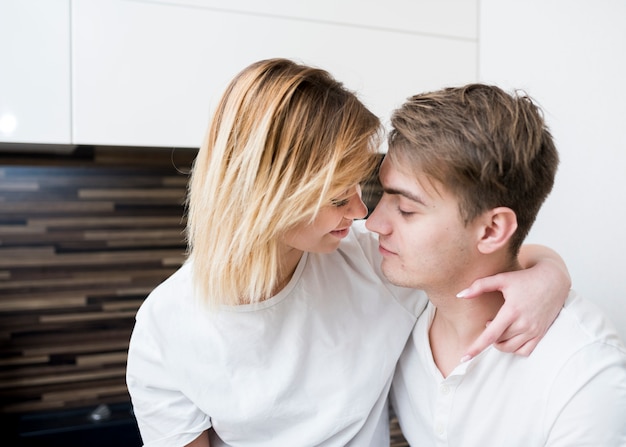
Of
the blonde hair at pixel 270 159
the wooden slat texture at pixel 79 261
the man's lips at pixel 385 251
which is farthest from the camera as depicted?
the wooden slat texture at pixel 79 261

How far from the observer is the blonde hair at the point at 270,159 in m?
0.87

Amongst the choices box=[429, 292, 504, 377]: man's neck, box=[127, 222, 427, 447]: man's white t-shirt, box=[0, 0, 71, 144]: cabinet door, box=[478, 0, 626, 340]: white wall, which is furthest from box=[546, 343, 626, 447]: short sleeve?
box=[0, 0, 71, 144]: cabinet door

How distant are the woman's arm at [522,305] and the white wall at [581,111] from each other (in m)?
0.38

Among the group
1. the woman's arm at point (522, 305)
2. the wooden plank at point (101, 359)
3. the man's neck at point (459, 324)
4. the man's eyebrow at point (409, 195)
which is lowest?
the wooden plank at point (101, 359)

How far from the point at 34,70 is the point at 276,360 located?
30.5 inches

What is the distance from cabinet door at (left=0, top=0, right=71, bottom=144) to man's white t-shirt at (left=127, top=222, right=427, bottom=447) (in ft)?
1.54

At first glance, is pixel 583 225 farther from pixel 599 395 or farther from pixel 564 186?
pixel 599 395

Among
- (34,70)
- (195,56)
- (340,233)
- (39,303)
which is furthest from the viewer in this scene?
(39,303)

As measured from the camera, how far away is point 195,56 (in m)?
1.31

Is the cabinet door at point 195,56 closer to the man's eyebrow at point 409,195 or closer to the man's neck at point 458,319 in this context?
the man's eyebrow at point 409,195

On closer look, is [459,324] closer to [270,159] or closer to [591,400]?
[591,400]

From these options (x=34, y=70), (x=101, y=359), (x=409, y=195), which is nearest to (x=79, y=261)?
(x=101, y=359)

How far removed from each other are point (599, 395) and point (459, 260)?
0.29 meters

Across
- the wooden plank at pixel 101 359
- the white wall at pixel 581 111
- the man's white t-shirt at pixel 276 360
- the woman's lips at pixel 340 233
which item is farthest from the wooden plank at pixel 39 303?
the white wall at pixel 581 111
